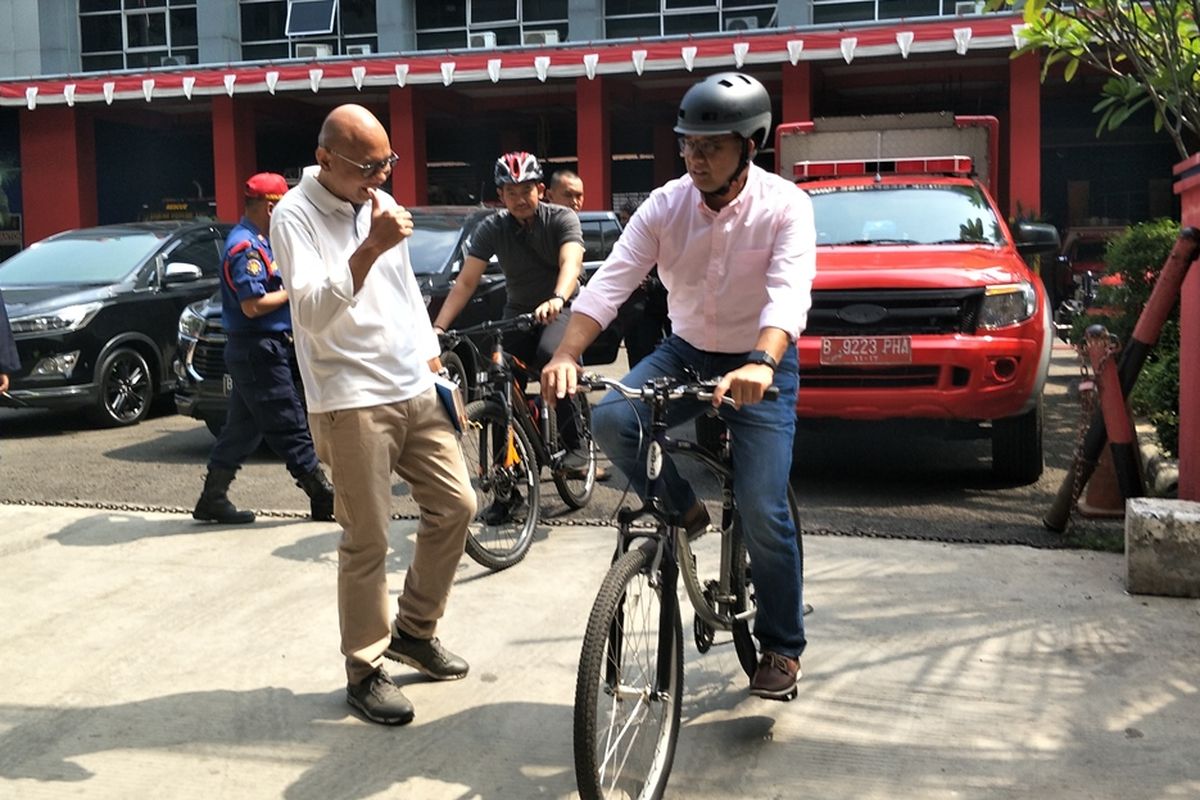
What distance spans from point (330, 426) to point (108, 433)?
6887 millimetres

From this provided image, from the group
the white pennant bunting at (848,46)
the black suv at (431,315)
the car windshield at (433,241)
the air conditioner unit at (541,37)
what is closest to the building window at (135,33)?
the air conditioner unit at (541,37)

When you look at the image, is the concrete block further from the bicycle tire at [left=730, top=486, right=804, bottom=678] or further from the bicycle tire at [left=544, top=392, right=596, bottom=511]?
the bicycle tire at [left=544, top=392, right=596, bottom=511]

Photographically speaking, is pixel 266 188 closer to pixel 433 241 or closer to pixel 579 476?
pixel 579 476

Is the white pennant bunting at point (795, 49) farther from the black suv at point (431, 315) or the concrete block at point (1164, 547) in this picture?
the concrete block at point (1164, 547)

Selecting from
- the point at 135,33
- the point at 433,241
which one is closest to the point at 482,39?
the point at 135,33

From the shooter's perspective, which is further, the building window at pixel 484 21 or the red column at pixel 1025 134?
the building window at pixel 484 21

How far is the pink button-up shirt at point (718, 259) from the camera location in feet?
12.5

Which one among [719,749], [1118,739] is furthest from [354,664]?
[1118,739]

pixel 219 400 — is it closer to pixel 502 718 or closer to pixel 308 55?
pixel 502 718


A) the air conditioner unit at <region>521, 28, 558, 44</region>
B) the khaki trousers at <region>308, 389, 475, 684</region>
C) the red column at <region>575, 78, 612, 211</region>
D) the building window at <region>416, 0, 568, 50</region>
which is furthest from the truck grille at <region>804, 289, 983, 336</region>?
the building window at <region>416, 0, 568, 50</region>

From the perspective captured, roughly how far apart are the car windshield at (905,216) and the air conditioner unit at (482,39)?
16967 millimetres

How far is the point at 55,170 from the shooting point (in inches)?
995

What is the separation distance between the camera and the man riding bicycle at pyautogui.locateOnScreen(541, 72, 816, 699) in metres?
3.70

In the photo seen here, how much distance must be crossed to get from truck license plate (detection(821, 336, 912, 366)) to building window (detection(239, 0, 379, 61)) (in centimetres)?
2133
